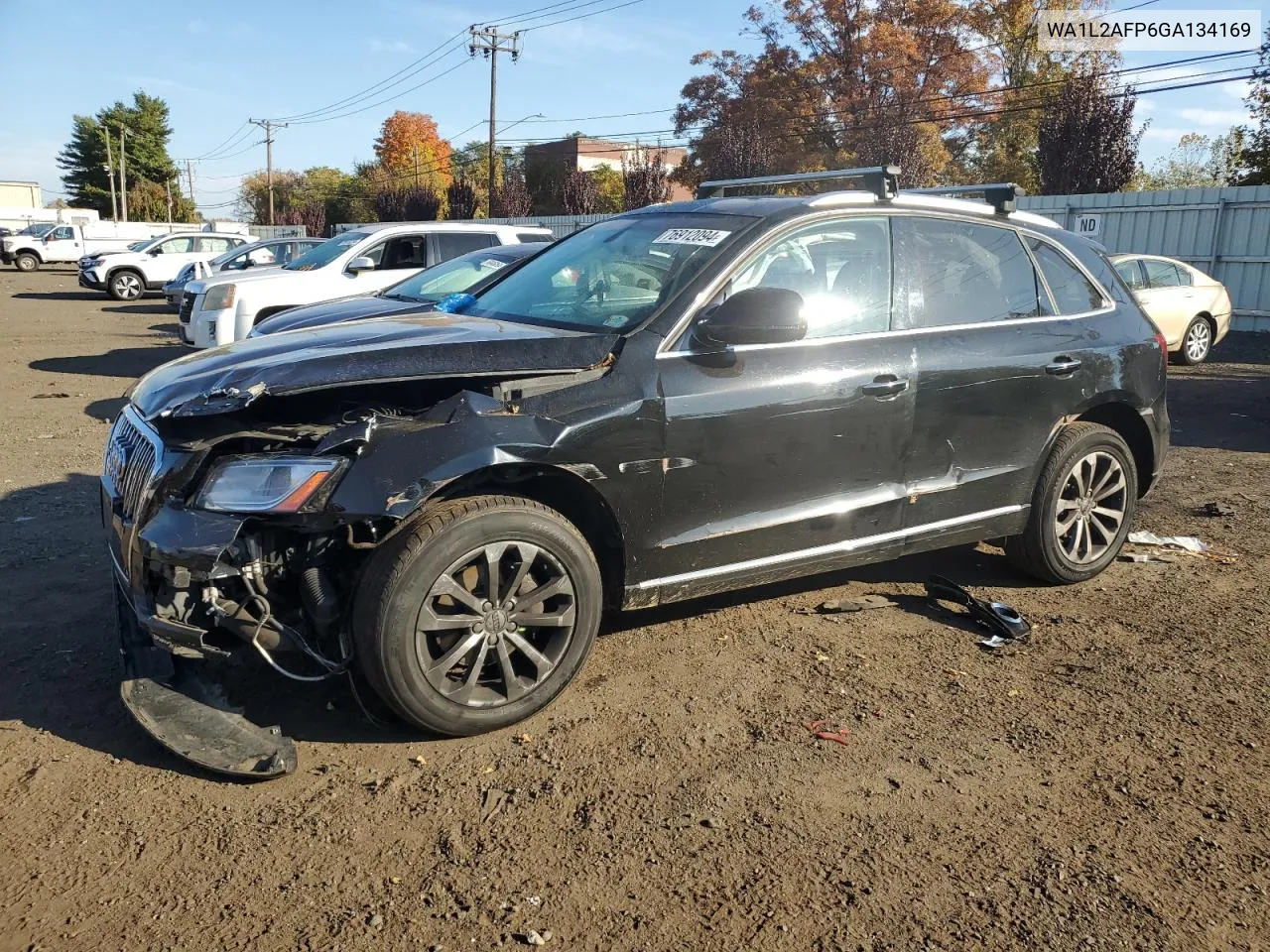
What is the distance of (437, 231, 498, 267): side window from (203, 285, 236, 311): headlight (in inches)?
94.0

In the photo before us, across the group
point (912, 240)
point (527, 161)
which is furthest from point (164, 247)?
point (527, 161)

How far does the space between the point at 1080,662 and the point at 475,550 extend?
2.58 meters

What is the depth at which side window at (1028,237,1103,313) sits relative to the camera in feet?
16.3

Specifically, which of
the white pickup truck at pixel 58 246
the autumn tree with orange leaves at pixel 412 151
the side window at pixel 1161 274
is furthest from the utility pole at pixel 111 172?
the side window at pixel 1161 274

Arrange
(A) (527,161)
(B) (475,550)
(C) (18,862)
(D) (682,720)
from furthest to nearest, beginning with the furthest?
1. (A) (527,161)
2. (D) (682,720)
3. (B) (475,550)
4. (C) (18,862)

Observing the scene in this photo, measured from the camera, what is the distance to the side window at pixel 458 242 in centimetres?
1239

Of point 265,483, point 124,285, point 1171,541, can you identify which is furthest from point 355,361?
point 124,285

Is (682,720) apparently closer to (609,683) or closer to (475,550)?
(609,683)

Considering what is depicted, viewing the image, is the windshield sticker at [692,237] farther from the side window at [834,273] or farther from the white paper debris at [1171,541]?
the white paper debris at [1171,541]

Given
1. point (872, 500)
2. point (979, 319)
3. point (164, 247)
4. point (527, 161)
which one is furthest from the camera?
point (527, 161)

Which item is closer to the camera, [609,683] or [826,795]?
[826,795]

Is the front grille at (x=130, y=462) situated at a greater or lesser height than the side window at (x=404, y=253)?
lesser

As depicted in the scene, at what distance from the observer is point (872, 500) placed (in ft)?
14.0

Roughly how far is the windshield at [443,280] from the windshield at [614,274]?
376 cm
